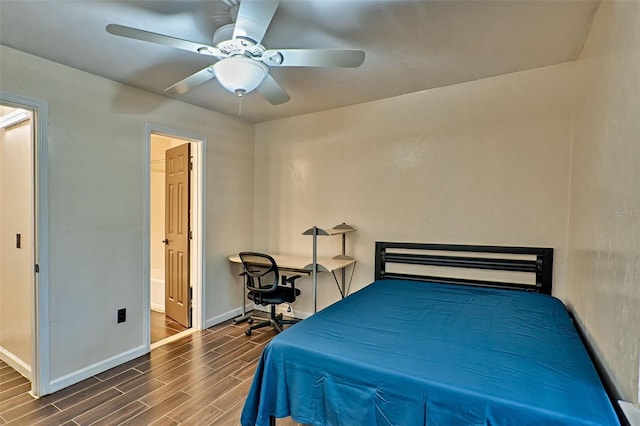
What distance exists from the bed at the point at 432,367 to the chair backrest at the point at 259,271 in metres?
1.14

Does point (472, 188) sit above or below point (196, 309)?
above

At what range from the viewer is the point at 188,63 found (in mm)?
2418

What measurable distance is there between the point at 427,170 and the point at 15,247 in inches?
143

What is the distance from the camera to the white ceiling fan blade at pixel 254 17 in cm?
133

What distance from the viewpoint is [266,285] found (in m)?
3.49

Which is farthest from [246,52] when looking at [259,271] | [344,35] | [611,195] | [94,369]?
[94,369]

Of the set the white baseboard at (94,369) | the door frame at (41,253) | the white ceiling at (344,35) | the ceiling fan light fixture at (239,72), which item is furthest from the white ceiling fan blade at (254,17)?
the white baseboard at (94,369)

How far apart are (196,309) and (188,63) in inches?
98.9

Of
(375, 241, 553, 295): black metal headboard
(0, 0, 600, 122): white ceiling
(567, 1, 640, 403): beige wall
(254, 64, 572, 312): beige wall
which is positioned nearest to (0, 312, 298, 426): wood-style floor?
(254, 64, 572, 312): beige wall

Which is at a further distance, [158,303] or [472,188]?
[158,303]

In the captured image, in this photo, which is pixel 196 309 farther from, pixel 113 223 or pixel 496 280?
pixel 496 280

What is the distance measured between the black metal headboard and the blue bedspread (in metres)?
0.56

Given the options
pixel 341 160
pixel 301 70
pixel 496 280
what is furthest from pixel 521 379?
pixel 341 160

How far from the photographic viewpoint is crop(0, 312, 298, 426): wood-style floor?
81.7 inches
